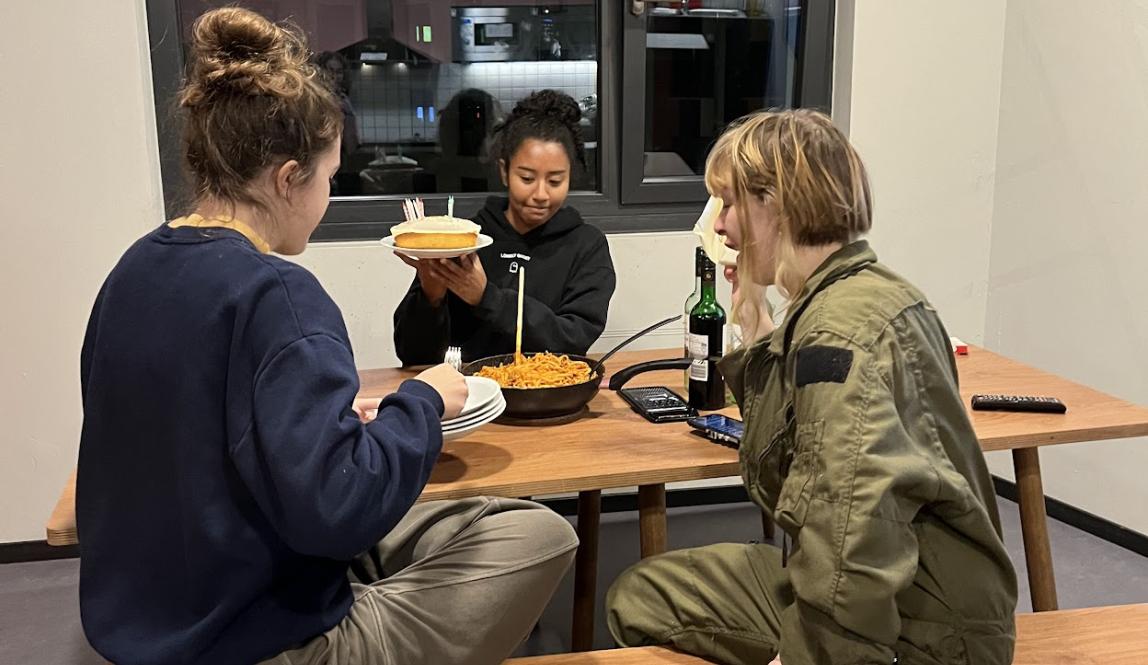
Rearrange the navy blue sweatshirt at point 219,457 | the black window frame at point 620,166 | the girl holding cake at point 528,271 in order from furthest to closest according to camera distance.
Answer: the black window frame at point 620,166 < the girl holding cake at point 528,271 < the navy blue sweatshirt at point 219,457

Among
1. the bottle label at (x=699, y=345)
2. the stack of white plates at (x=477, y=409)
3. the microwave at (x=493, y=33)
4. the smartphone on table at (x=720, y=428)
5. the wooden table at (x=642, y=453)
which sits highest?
the microwave at (x=493, y=33)

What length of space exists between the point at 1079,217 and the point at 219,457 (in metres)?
2.78

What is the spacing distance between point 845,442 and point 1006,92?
2464 mm

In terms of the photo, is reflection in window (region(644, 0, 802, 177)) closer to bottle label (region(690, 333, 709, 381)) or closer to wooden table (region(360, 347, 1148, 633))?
wooden table (region(360, 347, 1148, 633))

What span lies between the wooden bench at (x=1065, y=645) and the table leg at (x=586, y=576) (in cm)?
43

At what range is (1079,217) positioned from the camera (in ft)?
10.2

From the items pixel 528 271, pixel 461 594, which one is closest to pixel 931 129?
pixel 528 271

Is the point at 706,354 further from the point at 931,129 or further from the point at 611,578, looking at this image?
the point at 931,129

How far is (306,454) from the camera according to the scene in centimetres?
120

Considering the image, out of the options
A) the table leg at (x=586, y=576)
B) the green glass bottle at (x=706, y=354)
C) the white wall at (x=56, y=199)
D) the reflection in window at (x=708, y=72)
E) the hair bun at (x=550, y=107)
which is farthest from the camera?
the reflection in window at (x=708, y=72)

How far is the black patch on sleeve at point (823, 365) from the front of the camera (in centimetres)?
136

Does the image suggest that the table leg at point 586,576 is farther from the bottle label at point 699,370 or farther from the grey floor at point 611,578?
the grey floor at point 611,578

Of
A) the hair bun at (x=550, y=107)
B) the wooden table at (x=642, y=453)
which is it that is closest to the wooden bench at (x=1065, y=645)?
the wooden table at (x=642, y=453)

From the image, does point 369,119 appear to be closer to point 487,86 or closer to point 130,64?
point 487,86
